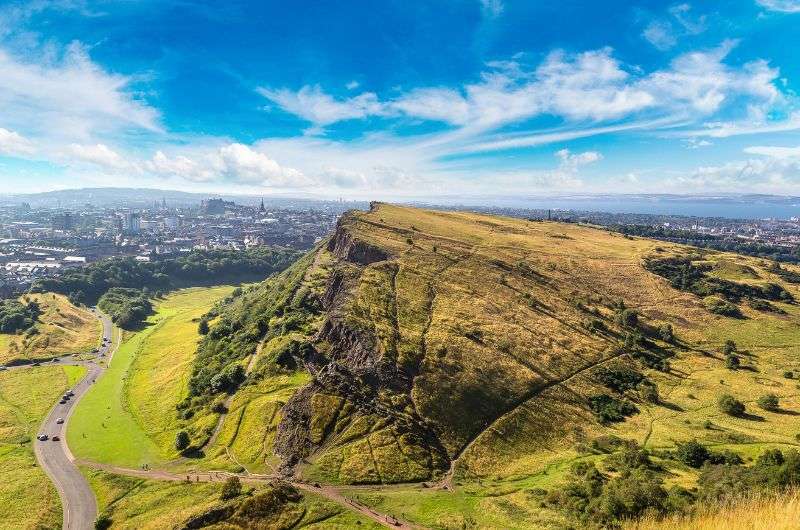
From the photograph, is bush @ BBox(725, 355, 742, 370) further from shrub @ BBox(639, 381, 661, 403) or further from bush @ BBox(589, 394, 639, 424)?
bush @ BBox(589, 394, 639, 424)

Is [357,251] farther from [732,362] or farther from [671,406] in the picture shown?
[732,362]

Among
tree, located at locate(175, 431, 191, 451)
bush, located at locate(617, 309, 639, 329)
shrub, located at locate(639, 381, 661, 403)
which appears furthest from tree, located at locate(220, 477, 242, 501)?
bush, located at locate(617, 309, 639, 329)

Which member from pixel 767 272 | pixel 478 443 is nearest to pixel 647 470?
pixel 478 443

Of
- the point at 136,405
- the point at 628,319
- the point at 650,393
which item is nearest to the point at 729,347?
the point at 628,319

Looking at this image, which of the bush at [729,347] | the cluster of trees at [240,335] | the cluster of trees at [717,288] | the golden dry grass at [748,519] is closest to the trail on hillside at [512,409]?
the bush at [729,347]

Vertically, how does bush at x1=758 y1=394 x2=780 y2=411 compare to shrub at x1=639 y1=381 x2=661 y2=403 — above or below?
above

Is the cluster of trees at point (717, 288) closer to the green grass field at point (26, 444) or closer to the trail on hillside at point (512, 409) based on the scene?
the trail on hillside at point (512, 409)

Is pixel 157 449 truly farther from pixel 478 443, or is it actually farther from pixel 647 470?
pixel 647 470
